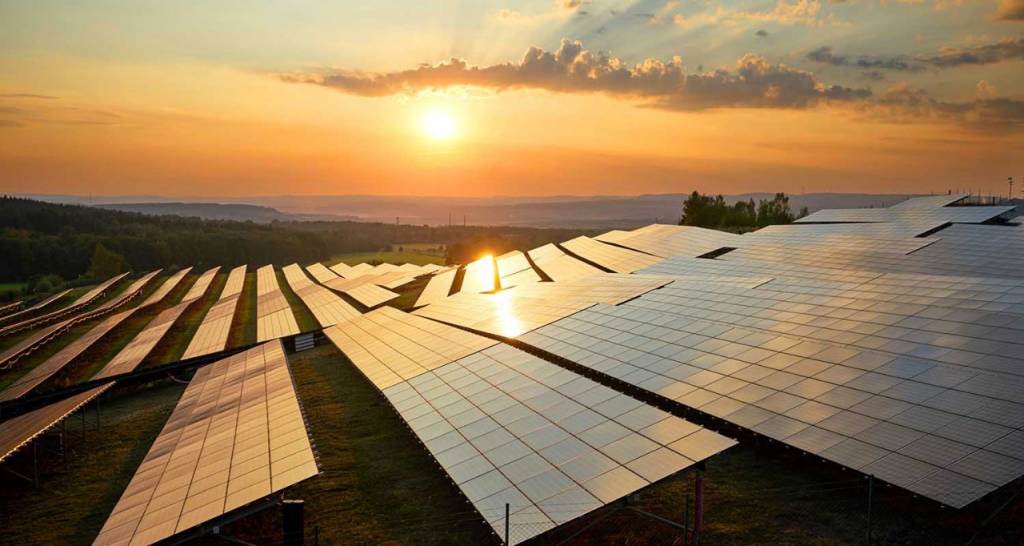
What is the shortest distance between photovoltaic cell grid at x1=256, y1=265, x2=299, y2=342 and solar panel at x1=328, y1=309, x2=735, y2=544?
2360cm

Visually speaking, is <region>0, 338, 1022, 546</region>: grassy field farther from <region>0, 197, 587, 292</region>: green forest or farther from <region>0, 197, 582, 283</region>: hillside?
<region>0, 197, 582, 283</region>: hillside

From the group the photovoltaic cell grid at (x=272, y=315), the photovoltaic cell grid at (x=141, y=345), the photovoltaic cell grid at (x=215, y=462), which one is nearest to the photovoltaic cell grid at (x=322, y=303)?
the photovoltaic cell grid at (x=272, y=315)

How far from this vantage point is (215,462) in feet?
64.0

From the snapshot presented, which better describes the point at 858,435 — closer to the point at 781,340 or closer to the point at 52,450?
the point at 781,340

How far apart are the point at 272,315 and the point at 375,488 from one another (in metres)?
44.8

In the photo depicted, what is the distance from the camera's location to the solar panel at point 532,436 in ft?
50.3

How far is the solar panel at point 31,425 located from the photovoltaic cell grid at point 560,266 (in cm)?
4249

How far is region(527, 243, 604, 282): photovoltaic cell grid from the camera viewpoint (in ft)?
220

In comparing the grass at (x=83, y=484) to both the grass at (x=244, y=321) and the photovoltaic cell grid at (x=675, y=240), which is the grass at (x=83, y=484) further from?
the photovoltaic cell grid at (x=675, y=240)

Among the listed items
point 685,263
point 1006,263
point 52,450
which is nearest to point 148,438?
point 52,450

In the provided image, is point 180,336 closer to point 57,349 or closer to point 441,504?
point 57,349

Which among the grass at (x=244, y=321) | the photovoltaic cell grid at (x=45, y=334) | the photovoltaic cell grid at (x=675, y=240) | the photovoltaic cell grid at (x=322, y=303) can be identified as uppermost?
the photovoltaic cell grid at (x=675, y=240)

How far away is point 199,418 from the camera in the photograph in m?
26.2

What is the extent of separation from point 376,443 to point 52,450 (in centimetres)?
1583
